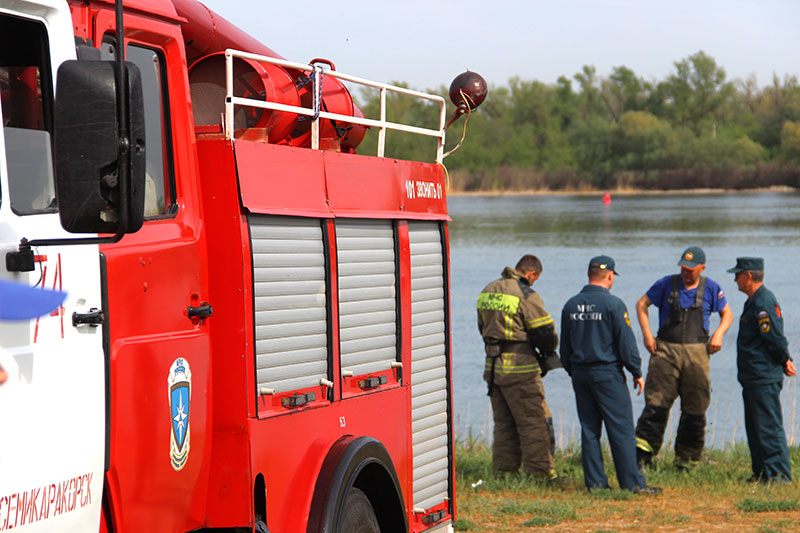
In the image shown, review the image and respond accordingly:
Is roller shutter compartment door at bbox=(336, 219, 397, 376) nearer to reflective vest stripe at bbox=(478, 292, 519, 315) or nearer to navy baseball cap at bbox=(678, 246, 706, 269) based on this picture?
reflective vest stripe at bbox=(478, 292, 519, 315)

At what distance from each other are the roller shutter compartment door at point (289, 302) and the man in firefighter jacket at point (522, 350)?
566 cm

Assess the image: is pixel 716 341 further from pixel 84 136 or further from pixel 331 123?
pixel 84 136

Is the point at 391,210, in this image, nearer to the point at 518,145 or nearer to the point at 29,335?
the point at 29,335

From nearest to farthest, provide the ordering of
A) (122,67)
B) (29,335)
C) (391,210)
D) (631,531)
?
(122,67) → (29,335) → (391,210) → (631,531)

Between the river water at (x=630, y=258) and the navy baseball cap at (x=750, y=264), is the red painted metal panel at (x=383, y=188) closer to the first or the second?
the navy baseball cap at (x=750, y=264)

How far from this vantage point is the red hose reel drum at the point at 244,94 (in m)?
5.28

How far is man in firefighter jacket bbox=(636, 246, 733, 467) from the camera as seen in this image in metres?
11.2

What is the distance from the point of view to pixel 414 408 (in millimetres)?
6168

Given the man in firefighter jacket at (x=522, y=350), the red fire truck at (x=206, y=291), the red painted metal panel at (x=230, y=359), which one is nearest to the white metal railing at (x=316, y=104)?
the red fire truck at (x=206, y=291)

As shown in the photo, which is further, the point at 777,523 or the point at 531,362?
the point at 531,362

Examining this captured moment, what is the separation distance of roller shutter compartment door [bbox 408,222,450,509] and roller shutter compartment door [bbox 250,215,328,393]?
1142mm

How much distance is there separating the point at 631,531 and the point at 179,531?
18.1 ft

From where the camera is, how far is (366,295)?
559cm

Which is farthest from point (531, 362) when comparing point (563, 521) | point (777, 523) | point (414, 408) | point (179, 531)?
point (179, 531)
